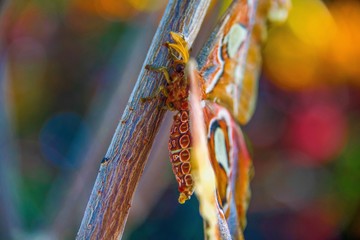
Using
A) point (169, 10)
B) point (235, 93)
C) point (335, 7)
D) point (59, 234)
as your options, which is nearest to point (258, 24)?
point (235, 93)

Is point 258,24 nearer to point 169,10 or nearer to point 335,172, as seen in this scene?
point 169,10

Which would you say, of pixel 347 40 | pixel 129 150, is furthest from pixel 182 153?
pixel 347 40

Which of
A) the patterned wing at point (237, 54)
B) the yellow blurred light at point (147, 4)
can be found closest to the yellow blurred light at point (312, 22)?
the yellow blurred light at point (147, 4)

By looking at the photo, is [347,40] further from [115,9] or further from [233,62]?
[233,62]

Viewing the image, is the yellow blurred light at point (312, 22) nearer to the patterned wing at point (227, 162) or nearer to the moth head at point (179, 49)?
the patterned wing at point (227, 162)

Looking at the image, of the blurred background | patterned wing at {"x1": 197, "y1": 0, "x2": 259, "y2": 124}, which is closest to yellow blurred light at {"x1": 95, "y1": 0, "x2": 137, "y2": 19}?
the blurred background
